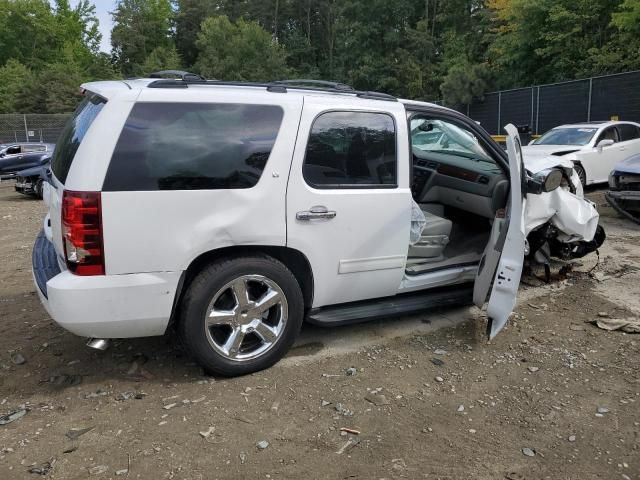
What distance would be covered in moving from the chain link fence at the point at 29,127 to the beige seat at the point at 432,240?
26390 mm

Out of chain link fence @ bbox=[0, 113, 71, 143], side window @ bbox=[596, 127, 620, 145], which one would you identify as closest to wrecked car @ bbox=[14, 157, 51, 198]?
side window @ bbox=[596, 127, 620, 145]

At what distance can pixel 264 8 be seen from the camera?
59.6m

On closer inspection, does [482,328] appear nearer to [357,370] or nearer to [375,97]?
[357,370]

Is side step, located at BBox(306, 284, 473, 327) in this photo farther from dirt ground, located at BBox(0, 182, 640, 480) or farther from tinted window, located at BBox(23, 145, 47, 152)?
tinted window, located at BBox(23, 145, 47, 152)

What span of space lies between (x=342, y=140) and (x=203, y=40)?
50698 millimetres

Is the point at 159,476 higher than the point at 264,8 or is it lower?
lower

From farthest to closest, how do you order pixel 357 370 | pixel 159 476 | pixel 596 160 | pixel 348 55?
1. pixel 348 55
2. pixel 596 160
3. pixel 357 370
4. pixel 159 476

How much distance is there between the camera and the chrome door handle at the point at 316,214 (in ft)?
11.3

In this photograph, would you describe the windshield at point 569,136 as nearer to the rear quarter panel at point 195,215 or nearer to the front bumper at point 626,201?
the front bumper at point 626,201

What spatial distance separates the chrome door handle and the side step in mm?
682

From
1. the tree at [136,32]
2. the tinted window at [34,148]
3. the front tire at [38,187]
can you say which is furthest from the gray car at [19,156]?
the tree at [136,32]

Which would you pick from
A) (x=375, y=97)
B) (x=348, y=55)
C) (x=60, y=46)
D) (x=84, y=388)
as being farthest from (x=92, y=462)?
(x=60, y=46)

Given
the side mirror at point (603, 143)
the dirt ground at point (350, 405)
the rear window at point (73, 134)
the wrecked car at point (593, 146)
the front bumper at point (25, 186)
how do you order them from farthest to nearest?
1. the front bumper at point (25, 186)
2. the side mirror at point (603, 143)
3. the wrecked car at point (593, 146)
4. the rear window at point (73, 134)
5. the dirt ground at point (350, 405)

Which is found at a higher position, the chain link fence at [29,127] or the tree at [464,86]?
the tree at [464,86]
